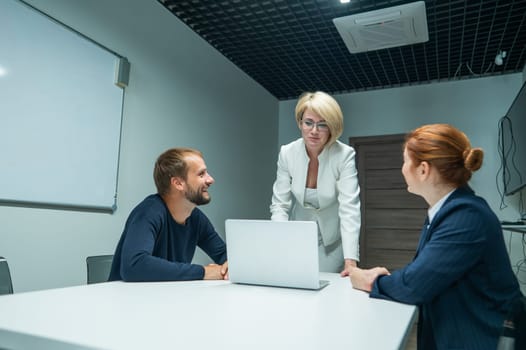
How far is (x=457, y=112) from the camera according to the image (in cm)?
412

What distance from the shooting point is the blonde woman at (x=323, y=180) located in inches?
73.8

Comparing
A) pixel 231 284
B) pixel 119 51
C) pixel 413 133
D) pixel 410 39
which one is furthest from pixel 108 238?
pixel 410 39

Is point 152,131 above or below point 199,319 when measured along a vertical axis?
above

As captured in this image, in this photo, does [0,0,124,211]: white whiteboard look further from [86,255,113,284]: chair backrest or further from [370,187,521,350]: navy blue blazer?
[370,187,521,350]: navy blue blazer

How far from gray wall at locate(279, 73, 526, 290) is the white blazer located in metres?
2.57

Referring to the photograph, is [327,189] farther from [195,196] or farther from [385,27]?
[385,27]

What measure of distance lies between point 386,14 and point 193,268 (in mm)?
2343

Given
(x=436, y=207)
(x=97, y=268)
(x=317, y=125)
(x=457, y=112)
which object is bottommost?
(x=97, y=268)

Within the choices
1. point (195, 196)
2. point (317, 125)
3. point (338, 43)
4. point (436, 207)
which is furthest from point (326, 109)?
point (338, 43)

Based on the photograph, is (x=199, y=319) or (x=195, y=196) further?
(x=195, y=196)

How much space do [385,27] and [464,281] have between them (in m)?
2.47

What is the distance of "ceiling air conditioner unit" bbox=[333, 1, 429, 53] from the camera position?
2818mm

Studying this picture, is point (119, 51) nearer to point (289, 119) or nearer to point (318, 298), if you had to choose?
point (318, 298)

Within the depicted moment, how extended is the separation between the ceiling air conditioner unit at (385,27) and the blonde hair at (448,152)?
1.94 m
